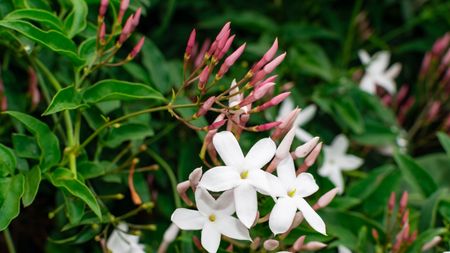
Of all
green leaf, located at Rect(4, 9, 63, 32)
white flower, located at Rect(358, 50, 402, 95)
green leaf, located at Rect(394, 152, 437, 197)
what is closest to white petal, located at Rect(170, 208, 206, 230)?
green leaf, located at Rect(4, 9, 63, 32)

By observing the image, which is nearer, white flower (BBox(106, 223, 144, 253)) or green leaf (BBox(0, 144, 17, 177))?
green leaf (BBox(0, 144, 17, 177))

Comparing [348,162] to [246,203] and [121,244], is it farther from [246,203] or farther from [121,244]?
[246,203]

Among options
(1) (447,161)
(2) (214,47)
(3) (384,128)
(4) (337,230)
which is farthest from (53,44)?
(1) (447,161)

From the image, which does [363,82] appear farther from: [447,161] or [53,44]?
[53,44]

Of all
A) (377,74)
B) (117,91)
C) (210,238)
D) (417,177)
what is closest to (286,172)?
(210,238)

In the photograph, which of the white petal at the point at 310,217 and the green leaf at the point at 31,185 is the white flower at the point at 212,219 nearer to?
the white petal at the point at 310,217

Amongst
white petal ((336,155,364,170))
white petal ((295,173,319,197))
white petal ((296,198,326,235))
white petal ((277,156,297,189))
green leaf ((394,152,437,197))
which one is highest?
white petal ((277,156,297,189))

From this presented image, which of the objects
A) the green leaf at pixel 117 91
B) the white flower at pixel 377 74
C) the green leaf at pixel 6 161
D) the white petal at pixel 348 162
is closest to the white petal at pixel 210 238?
the green leaf at pixel 117 91

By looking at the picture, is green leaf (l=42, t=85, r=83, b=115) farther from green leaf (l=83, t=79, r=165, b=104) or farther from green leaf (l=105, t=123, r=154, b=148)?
green leaf (l=105, t=123, r=154, b=148)
